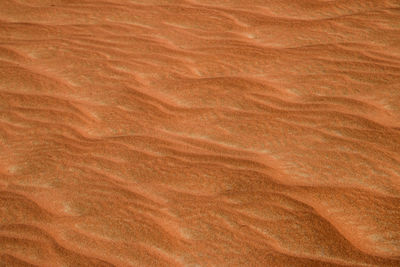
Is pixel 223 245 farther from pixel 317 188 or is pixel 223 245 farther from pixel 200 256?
pixel 317 188

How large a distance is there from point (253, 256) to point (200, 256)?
0.17 metres

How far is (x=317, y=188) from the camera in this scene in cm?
215

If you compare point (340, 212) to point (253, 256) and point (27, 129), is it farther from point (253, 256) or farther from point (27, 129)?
point (27, 129)

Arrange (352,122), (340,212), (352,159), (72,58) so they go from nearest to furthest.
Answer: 1. (340,212)
2. (352,159)
3. (352,122)
4. (72,58)

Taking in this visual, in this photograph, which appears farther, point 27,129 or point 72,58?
point 72,58

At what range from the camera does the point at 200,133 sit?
2490 millimetres

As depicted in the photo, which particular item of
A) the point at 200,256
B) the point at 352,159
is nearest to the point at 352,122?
the point at 352,159

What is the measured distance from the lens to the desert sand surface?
1.97m

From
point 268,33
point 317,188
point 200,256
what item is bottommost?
point 200,256

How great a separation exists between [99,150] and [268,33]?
1.27 m

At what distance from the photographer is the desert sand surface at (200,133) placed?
6.45 ft

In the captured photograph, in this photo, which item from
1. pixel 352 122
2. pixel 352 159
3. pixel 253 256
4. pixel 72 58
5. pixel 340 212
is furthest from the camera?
pixel 72 58

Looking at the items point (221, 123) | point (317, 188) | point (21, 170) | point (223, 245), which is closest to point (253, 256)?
point (223, 245)

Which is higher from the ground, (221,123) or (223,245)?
(221,123)
